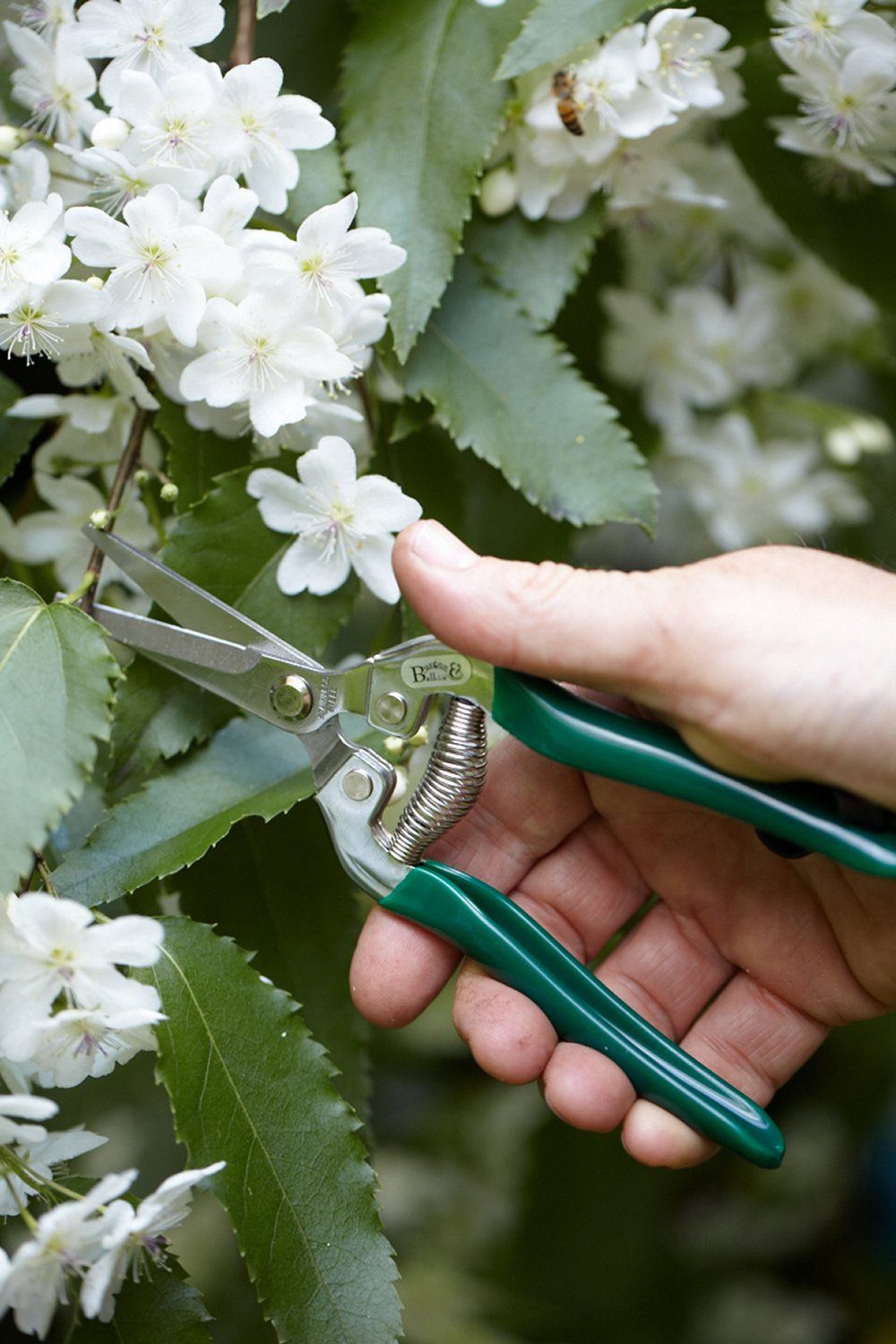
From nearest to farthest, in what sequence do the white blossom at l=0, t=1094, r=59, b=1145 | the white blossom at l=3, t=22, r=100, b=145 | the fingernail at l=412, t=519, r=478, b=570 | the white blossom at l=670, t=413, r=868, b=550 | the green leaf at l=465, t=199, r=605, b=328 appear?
1. the white blossom at l=0, t=1094, r=59, b=1145
2. the fingernail at l=412, t=519, r=478, b=570
3. the white blossom at l=3, t=22, r=100, b=145
4. the green leaf at l=465, t=199, r=605, b=328
5. the white blossom at l=670, t=413, r=868, b=550

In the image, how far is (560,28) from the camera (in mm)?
799

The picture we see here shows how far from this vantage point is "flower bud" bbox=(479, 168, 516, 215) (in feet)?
3.09

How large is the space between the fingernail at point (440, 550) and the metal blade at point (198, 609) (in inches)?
4.8

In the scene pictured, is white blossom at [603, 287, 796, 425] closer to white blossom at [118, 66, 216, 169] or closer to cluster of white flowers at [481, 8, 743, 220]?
cluster of white flowers at [481, 8, 743, 220]

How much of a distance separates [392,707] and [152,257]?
32 cm

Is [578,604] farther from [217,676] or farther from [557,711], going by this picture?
[217,676]

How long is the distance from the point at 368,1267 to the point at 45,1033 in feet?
0.78

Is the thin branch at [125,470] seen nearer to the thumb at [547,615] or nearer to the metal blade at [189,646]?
the metal blade at [189,646]

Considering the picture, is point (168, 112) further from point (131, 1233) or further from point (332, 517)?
point (131, 1233)

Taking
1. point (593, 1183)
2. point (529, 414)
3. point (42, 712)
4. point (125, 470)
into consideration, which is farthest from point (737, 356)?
point (593, 1183)

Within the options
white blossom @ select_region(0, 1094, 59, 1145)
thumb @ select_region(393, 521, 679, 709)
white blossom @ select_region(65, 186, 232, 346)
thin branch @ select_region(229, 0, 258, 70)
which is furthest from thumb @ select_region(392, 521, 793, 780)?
thin branch @ select_region(229, 0, 258, 70)

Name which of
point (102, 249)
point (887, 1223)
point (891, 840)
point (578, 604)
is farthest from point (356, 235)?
point (887, 1223)

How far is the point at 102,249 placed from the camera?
2.45 ft

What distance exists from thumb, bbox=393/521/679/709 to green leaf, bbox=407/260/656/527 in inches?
6.5
